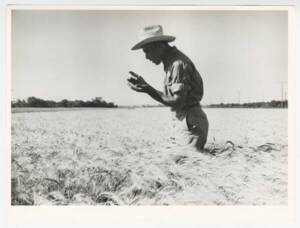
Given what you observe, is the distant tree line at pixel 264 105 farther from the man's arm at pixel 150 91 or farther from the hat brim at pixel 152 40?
the hat brim at pixel 152 40

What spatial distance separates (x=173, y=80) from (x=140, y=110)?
0.51 ft

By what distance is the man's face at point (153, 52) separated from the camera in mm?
1718

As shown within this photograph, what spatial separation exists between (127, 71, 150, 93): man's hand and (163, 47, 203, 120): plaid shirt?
69 mm

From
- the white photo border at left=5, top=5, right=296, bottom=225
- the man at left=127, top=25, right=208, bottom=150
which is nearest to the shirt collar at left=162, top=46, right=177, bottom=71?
the man at left=127, top=25, right=208, bottom=150

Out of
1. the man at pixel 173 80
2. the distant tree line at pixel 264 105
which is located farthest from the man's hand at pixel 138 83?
the distant tree line at pixel 264 105

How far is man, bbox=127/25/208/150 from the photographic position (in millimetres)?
1713

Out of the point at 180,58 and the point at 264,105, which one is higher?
the point at 180,58

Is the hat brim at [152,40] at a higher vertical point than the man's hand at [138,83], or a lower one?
higher

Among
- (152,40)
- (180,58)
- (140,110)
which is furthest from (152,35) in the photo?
(140,110)

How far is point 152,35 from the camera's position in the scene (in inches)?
67.4

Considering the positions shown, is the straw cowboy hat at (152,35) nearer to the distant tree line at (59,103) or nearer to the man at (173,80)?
the man at (173,80)
